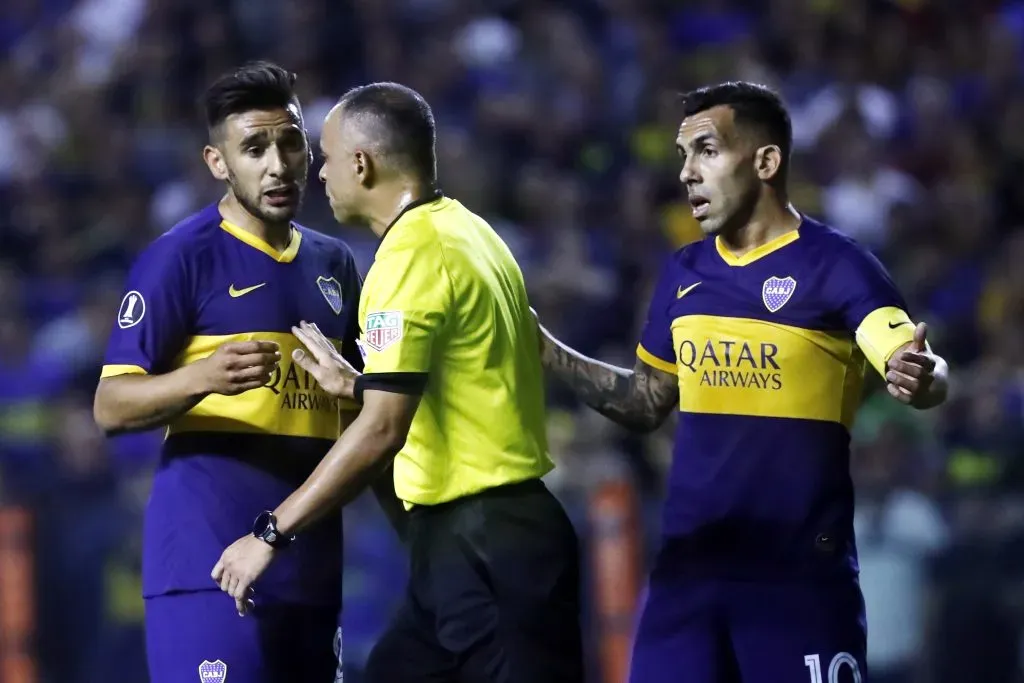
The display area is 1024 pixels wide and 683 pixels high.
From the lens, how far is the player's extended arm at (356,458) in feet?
14.3

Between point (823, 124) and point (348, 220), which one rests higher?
point (823, 124)

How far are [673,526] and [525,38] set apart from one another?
7204 mm

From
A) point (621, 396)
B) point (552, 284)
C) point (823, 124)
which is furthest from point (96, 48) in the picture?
point (621, 396)

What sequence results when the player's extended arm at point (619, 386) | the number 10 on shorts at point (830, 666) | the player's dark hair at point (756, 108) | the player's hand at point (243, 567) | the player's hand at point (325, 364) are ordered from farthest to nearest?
the player's extended arm at point (619, 386)
the player's dark hair at point (756, 108)
the number 10 on shorts at point (830, 666)
the player's hand at point (325, 364)
the player's hand at point (243, 567)

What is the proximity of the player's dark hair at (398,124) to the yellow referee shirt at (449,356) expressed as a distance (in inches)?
4.9

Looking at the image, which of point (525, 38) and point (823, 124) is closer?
point (823, 124)

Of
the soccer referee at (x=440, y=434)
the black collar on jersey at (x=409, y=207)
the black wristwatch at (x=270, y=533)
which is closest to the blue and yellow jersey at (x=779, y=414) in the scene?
the soccer referee at (x=440, y=434)

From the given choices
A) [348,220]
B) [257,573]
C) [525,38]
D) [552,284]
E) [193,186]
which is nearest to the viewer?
[257,573]

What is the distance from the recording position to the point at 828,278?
4961 millimetres

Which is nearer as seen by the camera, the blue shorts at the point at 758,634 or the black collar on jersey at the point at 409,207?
the black collar on jersey at the point at 409,207

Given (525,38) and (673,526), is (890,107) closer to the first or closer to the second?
(525,38)

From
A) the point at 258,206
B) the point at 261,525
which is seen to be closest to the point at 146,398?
the point at 261,525

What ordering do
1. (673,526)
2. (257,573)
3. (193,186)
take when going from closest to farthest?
1. (257,573)
2. (673,526)
3. (193,186)

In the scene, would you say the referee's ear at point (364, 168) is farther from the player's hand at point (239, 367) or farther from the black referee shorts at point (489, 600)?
the black referee shorts at point (489, 600)
